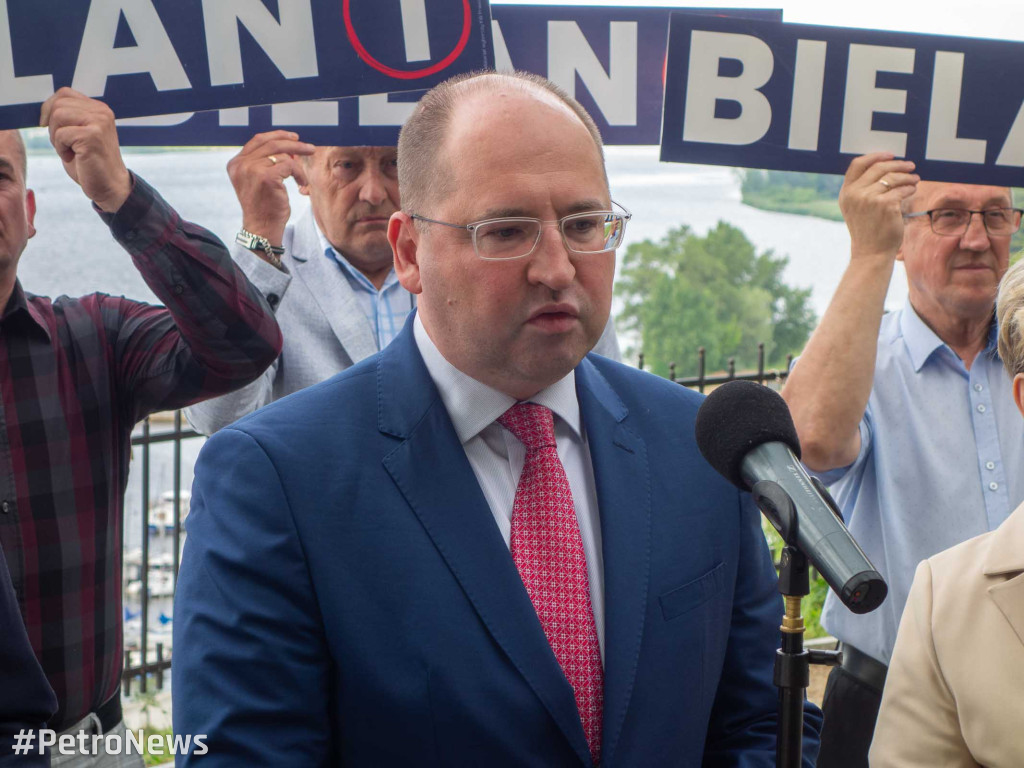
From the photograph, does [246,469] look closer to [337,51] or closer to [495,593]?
[495,593]

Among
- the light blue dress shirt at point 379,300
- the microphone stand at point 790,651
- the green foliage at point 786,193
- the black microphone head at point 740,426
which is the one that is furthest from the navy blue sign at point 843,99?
the green foliage at point 786,193

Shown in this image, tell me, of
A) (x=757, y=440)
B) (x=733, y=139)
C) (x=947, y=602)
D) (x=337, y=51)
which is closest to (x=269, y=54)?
(x=337, y=51)

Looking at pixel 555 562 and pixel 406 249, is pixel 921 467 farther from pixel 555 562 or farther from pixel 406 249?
pixel 406 249

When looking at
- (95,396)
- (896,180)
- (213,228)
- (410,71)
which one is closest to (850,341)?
(896,180)

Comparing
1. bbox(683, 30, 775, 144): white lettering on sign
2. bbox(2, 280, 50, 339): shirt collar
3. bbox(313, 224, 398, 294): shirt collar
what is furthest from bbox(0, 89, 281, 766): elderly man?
bbox(683, 30, 775, 144): white lettering on sign

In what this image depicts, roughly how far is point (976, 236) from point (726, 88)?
31.6 inches

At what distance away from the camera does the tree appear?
53.9m

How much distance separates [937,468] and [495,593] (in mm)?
1629

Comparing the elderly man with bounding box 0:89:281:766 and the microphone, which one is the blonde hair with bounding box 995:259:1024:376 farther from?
the elderly man with bounding box 0:89:281:766

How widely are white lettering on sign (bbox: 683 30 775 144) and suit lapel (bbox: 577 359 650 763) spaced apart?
4.31 feet

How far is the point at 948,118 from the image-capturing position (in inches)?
123

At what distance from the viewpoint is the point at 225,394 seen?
9.62ft

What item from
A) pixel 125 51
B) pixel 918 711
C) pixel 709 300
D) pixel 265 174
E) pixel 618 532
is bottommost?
pixel 918 711

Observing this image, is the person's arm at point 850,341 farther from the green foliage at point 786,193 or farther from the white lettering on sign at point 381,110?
the green foliage at point 786,193
